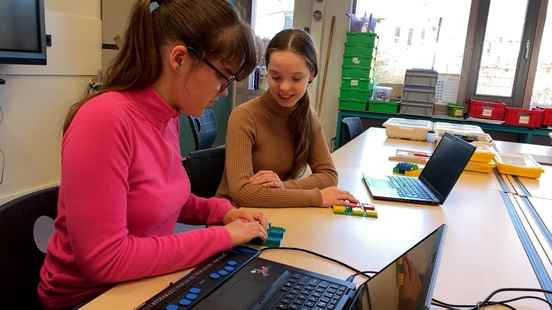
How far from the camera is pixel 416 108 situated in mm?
3768

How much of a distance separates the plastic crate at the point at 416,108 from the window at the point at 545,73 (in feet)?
3.24

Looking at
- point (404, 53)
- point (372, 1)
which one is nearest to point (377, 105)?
point (404, 53)

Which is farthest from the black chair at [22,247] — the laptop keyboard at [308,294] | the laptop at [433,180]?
the laptop at [433,180]

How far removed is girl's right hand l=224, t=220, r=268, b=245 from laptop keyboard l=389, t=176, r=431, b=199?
0.64 m

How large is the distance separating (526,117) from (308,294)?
344cm

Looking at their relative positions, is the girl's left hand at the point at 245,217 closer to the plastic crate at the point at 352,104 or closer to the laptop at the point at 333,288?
the laptop at the point at 333,288

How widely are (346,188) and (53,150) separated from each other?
7.12ft

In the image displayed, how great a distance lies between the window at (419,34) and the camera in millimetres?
3922

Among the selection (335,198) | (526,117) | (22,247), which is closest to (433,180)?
(335,198)

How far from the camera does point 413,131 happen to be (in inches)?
104

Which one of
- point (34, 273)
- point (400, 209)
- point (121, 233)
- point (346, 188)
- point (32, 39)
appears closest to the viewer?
point (121, 233)

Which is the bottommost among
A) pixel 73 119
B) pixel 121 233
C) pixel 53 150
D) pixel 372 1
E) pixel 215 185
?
pixel 53 150

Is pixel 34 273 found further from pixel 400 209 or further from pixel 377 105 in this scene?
pixel 377 105

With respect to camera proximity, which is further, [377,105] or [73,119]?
[377,105]
